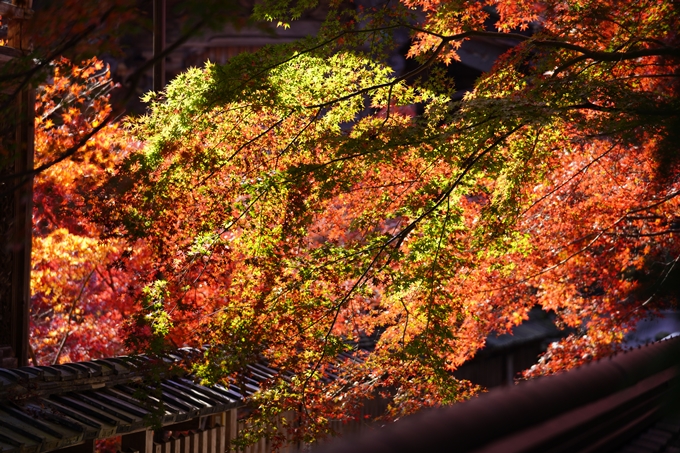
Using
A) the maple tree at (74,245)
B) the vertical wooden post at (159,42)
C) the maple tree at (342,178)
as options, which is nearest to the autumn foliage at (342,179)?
the maple tree at (342,178)

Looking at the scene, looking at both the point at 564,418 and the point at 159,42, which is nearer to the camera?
the point at 564,418

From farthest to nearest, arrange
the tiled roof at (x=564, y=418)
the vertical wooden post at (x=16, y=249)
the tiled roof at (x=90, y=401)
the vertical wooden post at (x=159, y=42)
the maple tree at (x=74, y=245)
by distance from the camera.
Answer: the maple tree at (x=74, y=245) < the vertical wooden post at (x=159, y=42) < the vertical wooden post at (x=16, y=249) < the tiled roof at (x=90, y=401) < the tiled roof at (x=564, y=418)

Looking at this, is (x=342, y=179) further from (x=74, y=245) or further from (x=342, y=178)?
(x=74, y=245)

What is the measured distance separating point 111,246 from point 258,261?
5799mm

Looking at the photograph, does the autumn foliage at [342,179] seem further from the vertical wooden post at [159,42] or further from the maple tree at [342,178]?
the vertical wooden post at [159,42]

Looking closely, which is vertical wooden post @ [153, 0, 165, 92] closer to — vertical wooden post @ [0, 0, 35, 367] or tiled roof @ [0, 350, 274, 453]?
vertical wooden post @ [0, 0, 35, 367]


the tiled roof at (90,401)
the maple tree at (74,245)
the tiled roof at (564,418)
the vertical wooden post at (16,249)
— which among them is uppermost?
the maple tree at (74,245)

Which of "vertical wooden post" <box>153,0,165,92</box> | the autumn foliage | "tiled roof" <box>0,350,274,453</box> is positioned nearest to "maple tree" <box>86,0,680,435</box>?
the autumn foliage

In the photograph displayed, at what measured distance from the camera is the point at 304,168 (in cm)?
780

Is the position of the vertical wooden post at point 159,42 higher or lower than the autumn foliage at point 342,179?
higher


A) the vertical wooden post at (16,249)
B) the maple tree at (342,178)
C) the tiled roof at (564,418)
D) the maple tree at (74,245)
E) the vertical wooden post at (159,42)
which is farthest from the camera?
the maple tree at (74,245)

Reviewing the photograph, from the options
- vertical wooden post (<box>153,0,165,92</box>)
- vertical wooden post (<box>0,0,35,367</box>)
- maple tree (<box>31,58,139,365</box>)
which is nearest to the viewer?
vertical wooden post (<box>0,0,35,367</box>)

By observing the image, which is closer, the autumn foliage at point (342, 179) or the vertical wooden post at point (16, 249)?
the autumn foliage at point (342, 179)

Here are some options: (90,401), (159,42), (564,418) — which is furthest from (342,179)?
(564,418)
